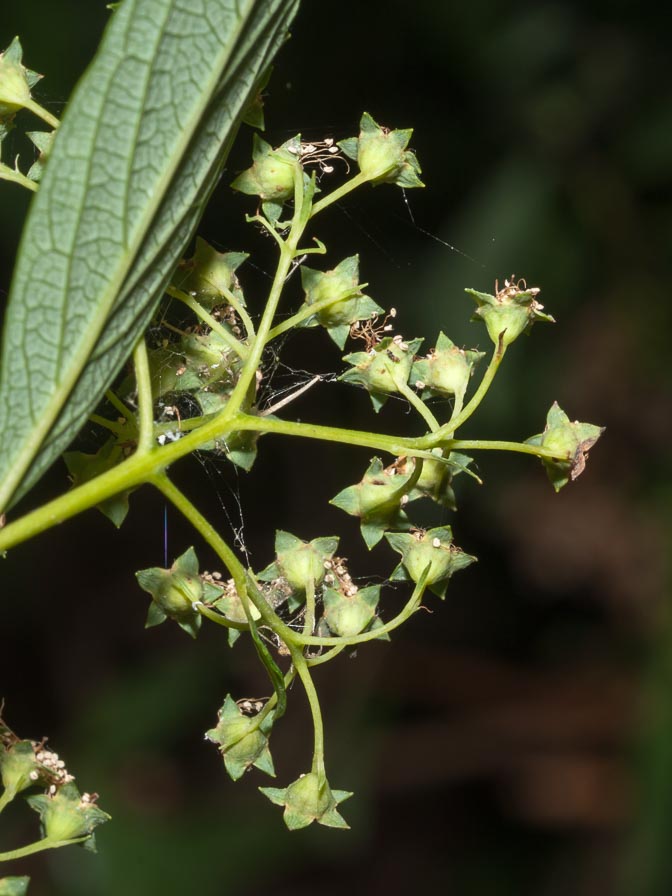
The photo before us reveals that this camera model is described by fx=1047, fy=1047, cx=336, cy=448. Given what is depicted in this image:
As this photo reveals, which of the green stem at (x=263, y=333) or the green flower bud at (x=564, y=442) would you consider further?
the green flower bud at (x=564, y=442)

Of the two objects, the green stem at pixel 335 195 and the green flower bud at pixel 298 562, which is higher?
the green stem at pixel 335 195

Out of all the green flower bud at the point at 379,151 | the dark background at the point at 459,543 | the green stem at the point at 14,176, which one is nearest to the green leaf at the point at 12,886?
the green stem at the point at 14,176

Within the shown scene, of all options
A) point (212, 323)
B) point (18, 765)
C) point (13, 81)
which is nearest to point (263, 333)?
point (212, 323)

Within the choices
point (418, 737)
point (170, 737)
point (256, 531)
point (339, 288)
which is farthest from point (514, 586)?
point (339, 288)

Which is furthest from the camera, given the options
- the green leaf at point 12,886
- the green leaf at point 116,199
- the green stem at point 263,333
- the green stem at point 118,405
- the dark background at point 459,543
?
the dark background at point 459,543

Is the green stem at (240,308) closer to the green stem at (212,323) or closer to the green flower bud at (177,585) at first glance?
the green stem at (212,323)

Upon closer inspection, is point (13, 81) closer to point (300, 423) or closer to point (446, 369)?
point (300, 423)

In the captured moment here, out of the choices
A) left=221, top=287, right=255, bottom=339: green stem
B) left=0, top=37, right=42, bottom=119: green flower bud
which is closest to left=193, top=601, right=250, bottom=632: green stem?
left=221, top=287, right=255, bottom=339: green stem
